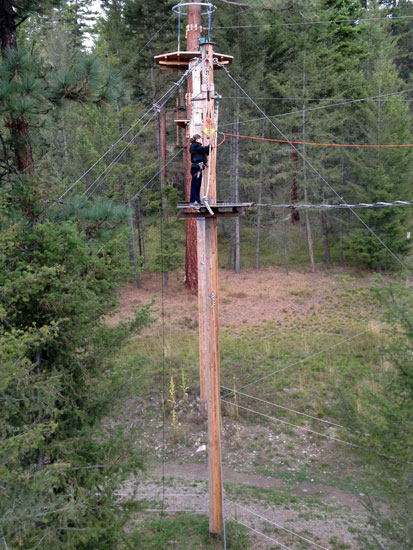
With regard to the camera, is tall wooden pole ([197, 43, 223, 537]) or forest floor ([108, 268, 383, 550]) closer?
tall wooden pole ([197, 43, 223, 537])

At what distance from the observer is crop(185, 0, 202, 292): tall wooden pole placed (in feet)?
38.3

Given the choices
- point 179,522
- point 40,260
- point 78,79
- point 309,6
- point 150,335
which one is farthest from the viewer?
point 309,6

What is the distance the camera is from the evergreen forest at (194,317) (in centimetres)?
542

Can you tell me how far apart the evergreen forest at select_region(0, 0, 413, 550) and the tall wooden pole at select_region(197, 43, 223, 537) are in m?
0.71

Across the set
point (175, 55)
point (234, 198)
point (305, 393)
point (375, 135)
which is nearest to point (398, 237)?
point (375, 135)

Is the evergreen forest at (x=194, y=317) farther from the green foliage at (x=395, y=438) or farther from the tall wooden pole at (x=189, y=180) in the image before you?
the tall wooden pole at (x=189, y=180)

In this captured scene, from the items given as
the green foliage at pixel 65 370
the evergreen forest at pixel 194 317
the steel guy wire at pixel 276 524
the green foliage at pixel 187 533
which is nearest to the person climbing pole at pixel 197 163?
the evergreen forest at pixel 194 317

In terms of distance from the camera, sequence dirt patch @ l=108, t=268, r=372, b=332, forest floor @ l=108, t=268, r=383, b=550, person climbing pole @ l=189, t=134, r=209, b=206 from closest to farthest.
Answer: person climbing pole @ l=189, t=134, r=209, b=206 → forest floor @ l=108, t=268, r=383, b=550 → dirt patch @ l=108, t=268, r=372, b=332

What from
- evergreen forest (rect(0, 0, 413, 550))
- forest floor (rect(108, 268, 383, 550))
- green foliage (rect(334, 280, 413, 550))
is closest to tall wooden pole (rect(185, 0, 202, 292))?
evergreen forest (rect(0, 0, 413, 550))

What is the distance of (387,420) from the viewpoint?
20.3 ft

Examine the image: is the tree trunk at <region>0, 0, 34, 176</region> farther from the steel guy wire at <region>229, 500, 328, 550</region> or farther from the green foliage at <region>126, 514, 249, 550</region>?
the steel guy wire at <region>229, 500, 328, 550</region>

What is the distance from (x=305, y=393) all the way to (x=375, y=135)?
1280 centimetres

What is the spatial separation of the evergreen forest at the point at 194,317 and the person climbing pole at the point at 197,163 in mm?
866

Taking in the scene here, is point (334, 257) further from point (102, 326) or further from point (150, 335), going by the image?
point (102, 326)
